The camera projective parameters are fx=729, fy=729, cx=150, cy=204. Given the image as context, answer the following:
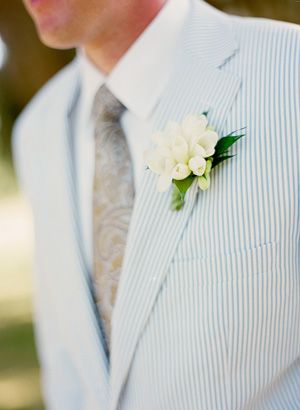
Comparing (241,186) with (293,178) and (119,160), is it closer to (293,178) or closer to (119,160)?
(293,178)

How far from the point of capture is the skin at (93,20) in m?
1.02

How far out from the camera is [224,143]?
0.90 meters

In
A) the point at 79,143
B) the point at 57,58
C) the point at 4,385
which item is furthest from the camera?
the point at 4,385

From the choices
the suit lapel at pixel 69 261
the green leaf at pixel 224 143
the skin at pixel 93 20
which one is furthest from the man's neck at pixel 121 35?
the green leaf at pixel 224 143

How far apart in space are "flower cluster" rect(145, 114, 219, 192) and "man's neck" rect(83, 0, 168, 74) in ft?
0.65

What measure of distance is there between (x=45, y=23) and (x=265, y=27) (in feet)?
1.01

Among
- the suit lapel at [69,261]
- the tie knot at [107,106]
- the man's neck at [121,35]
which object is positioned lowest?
the suit lapel at [69,261]

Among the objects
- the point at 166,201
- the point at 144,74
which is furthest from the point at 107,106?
the point at 166,201

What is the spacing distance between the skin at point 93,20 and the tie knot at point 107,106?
72 mm

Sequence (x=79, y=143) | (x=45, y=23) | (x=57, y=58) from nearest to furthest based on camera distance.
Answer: (x=45, y=23) → (x=79, y=143) → (x=57, y=58)

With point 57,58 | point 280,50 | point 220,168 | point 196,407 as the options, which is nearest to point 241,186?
point 220,168

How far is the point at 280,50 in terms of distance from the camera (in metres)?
0.93

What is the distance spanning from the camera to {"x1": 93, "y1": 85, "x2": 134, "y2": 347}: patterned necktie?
1024 mm

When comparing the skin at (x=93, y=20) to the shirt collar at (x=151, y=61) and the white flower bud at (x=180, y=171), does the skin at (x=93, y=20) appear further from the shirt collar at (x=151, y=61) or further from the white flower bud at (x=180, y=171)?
the white flower bud at (x=180, y=171)
